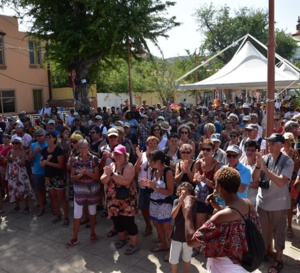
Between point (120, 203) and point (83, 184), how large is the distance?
0.78 m

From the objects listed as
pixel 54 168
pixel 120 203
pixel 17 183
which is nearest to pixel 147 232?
pixel 120 203

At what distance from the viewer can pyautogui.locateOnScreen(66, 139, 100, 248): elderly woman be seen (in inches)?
202

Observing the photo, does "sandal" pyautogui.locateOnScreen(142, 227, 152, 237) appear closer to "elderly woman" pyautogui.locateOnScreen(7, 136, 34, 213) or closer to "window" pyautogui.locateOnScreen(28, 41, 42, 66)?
"elderly woman" pyautogui.locateOnScreen(7, 136, 34, 213)

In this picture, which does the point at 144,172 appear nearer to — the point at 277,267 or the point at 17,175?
the point at 277,267

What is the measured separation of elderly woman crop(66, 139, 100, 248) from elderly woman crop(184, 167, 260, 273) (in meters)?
2.72

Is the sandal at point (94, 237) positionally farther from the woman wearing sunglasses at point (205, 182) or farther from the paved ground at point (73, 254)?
the woman wearing sunglasses at point (205, 182)

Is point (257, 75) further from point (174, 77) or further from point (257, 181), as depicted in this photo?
point (174, 77)

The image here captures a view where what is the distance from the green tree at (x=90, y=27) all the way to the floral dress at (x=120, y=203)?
8.66 metres

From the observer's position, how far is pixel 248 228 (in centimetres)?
256

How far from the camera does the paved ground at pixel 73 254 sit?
4.49 metres

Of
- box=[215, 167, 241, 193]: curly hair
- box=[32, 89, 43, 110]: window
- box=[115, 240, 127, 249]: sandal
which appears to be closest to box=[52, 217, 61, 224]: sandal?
box=[115, 240, 127, 249]: sandal

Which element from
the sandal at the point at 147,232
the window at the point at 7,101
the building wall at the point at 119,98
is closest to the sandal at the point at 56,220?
the sandal at the point at 147,232

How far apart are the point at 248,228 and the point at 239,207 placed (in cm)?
17

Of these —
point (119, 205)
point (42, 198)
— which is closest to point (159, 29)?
point (42, 198)
